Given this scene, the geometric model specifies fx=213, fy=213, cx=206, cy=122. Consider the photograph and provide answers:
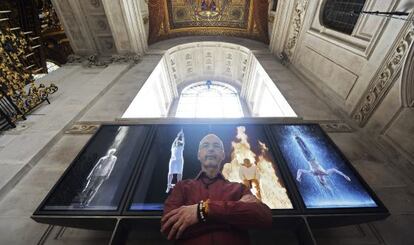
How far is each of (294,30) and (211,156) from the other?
785cm

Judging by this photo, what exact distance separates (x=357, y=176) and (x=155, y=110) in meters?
7.81

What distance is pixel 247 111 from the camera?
10.8m

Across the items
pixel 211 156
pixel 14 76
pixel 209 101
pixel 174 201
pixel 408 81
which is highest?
pixel 408 81

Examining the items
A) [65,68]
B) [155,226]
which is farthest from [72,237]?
[65,68]

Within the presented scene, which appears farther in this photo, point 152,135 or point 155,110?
point 155,110

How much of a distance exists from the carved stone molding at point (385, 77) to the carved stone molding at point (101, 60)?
8232 mm

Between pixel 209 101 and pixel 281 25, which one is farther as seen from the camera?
pixel 209 101

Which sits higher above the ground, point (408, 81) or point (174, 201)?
point (408, 81)

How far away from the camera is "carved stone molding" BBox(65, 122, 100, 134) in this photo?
4.81 meters

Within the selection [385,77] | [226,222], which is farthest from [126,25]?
[226,222]

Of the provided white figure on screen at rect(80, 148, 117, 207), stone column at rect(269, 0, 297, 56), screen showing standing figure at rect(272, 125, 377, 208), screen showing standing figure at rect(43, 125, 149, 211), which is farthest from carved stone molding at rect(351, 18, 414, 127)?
stone column at rect(269, 0, 297, 56)

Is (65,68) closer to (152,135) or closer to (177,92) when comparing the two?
(177,92)

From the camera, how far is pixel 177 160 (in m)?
3.31

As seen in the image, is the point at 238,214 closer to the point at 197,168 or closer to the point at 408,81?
the point at 197,168
